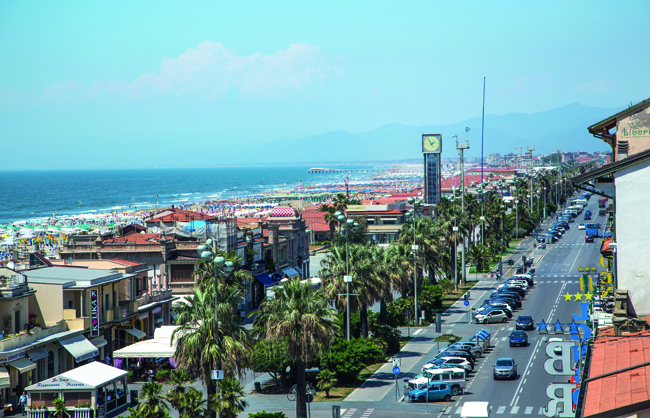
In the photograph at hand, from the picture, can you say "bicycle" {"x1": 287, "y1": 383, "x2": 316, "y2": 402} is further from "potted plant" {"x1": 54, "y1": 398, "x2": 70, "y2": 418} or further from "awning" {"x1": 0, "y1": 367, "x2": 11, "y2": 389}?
"awning" {"x1": 0, "y1": 367, "x2": 11, "y2": 389}

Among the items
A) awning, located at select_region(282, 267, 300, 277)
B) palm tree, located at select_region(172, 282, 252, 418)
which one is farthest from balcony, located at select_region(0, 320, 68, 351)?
awning, located at select_region(282, 267, 300, 277)

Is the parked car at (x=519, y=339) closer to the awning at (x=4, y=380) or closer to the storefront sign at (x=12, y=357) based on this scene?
the storefront sign at (x=12, y=357)

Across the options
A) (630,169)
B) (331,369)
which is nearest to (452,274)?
(331,369)

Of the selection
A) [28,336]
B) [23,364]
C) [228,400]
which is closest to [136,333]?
[28,336]

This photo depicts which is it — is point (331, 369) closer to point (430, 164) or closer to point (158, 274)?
point (158, 274)

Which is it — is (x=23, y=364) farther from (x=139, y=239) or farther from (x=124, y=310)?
(x=139, y=239)
